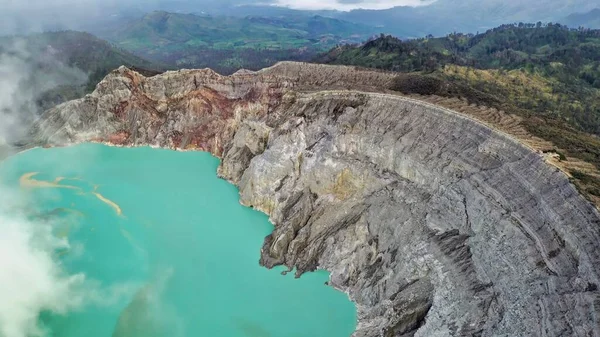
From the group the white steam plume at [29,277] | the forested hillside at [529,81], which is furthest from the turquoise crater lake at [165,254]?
the forested hillside at [529,81]

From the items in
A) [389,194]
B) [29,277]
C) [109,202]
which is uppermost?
[389,194]

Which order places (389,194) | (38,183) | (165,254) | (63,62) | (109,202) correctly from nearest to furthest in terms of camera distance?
(389,194), (165,254), (109,202), (38,183), (63,62)

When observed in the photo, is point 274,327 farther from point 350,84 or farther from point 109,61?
point 109,61

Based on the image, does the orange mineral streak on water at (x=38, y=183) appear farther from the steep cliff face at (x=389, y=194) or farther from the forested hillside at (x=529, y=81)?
the forested hillside at (x=529, y=81)

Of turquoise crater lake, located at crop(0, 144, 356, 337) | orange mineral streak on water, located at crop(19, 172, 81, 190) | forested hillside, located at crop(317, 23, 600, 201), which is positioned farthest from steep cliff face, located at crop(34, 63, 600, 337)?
orange mineral streak on water, located at crop(19, 172, 81, 190)

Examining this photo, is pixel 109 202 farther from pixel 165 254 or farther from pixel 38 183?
pixel 165 254

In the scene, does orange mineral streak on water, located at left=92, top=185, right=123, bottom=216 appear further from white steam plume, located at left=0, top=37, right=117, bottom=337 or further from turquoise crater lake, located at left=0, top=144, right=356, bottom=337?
white steam plume, located at left=0, top=37, right=117, bottom=337

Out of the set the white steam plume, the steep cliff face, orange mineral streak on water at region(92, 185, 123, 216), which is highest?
the steep cliff face

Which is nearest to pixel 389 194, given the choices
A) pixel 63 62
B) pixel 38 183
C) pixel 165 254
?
pixel 165 254
